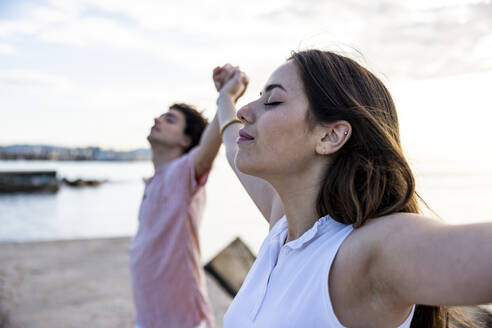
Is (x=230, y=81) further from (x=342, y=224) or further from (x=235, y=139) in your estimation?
(x=342, y=224)

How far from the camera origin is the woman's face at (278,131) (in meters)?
1.18

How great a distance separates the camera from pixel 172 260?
8.16 feet

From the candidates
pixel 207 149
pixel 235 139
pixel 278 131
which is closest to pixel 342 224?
pixel 278 131

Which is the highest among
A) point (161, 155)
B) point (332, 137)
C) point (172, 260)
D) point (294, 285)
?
point (332, 137)

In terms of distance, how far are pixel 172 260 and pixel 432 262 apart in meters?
1.94

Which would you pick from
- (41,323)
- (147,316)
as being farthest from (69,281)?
(147,316)

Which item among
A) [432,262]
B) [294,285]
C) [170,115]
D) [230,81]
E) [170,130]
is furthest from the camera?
[170,115]

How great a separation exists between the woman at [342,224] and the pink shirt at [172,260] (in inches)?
49.4

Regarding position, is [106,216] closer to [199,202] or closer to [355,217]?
[199,202]

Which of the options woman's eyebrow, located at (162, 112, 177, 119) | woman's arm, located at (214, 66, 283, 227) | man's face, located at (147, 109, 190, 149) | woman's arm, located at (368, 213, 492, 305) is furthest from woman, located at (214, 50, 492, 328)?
woman's eyebrow, located at (162, 112, 177, 119)

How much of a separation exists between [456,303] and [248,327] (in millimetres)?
555

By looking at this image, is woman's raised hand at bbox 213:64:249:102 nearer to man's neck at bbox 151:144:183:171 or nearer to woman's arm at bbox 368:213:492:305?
man's neck at bbox 151:144:183:171

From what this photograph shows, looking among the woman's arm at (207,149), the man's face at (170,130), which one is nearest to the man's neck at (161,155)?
the man's face at (170,130)

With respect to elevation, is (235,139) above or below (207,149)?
above
